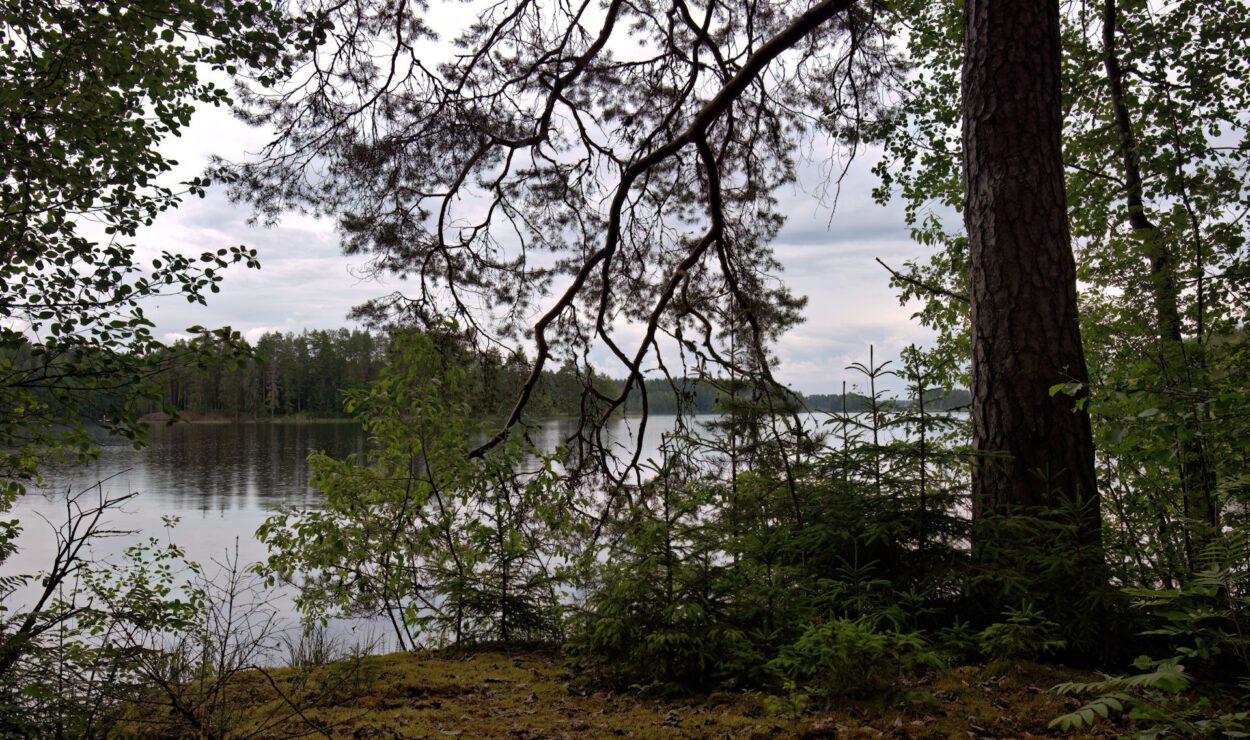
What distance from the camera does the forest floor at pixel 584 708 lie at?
2822mm

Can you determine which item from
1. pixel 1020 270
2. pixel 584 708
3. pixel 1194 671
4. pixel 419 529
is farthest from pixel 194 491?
pixel 1194 671

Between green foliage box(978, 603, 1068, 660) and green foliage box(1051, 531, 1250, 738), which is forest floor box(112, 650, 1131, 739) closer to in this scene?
green foliage box(978, 603, 1068, 660)

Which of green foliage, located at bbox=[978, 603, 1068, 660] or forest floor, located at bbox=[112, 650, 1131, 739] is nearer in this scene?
forest floor, located at bbox=[112, 650, 1131, 739]

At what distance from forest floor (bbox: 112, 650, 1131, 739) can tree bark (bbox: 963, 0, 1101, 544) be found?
41.9 inches

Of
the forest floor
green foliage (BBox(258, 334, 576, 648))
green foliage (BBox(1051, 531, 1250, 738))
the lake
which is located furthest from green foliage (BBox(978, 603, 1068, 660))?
green foliage (BBox(258, 334, 576, 648))

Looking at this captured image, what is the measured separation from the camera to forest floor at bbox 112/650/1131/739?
9.26 ft

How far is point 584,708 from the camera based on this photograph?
11.4 feet

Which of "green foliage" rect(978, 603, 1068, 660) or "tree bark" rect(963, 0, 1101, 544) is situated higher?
"tree bark" rect(963, 0, 1101, 544)

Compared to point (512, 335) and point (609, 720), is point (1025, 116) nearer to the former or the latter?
point (609, 720)

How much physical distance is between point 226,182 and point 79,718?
4355 millimetres

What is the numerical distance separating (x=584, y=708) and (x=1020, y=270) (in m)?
3.40

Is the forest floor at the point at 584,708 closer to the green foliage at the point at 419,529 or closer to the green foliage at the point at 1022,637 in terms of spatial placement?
the green foliage at the point at 1022,637

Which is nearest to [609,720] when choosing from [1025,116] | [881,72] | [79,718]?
[79,718]

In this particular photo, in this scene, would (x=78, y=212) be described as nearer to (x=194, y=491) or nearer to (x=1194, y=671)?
(x=1194, y=671)
